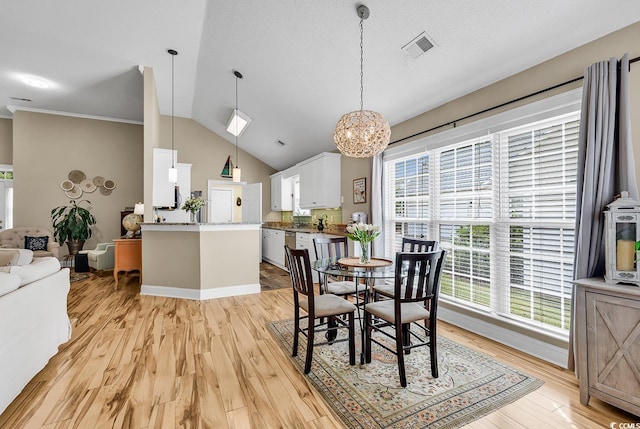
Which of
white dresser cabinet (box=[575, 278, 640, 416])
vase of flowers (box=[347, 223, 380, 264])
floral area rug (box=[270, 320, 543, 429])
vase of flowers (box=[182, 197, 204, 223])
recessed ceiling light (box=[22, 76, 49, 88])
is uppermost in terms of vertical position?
recessed ceiling light (box=[22, 76, 49, 88])

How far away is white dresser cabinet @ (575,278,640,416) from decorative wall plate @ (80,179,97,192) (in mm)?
8289

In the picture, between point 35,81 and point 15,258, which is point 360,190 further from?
point 35,81

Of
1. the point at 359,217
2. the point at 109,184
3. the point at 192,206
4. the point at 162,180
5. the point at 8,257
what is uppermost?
the point at 109,184

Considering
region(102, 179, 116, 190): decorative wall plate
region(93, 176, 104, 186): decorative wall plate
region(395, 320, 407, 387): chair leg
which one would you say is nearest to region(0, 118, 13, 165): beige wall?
region(93, 176, 104, 186): decorative wall plate

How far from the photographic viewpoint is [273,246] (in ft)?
22.8

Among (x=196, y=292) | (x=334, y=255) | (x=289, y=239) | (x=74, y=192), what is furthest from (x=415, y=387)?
(x=74, y=192)

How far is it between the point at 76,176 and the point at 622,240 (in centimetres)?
866

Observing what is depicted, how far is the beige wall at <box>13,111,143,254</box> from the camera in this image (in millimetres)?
6117

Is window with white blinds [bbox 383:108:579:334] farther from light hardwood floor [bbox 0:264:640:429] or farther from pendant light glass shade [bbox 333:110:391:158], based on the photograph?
pendant light glass shade [bbox 333:110:391:158]

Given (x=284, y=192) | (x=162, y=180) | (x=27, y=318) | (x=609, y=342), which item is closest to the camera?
(x=609, y=342)

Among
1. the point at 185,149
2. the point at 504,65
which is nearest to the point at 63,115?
the point at 185,149

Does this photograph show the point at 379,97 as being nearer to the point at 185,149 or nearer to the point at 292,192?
the point at 292,192

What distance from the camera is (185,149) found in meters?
7.09

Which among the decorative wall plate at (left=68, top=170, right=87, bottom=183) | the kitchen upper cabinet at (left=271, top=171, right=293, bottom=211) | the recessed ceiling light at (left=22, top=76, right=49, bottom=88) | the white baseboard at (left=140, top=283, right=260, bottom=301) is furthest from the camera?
the kitchen upper cabinet at (left=271, top=171, right=293, bottom=211)
